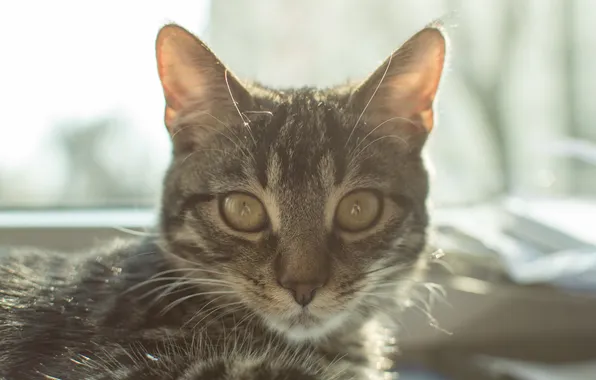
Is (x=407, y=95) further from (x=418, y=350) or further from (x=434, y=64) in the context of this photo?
(x=418, y=350)

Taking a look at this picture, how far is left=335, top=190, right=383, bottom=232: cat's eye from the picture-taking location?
835 mm

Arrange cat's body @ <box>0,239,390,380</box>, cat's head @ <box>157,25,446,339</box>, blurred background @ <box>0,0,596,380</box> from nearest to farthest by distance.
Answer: cat's body @ <box>0,239,390,380</box>, cat's head @ <box>157,25,446,339</box>, blurred background @ <box>0,0,596,380</box>

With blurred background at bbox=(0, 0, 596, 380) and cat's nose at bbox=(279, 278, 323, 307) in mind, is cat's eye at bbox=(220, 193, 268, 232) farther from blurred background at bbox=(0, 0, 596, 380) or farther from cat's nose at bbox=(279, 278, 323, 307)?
blurred background at bbox=(0, 0, 596, 380)

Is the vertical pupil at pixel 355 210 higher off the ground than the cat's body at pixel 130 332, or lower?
higher

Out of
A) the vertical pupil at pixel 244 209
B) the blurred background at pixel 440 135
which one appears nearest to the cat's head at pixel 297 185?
the vertical pupil at pixel 244 209

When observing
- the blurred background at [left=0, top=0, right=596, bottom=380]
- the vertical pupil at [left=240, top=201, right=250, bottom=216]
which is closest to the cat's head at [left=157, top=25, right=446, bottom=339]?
the vertical pupil at [left=240, top=201, right=250, bottom=216]

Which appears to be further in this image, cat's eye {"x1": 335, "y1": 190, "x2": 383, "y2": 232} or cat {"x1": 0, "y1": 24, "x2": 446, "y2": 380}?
cat's eye {"x1": 335, "y1": 190, "x2": 383, "y2": 232}

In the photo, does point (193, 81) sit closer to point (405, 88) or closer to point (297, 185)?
point (297, 185)

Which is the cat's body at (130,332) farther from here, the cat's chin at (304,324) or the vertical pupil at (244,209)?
the vertical pupil at (244,209)

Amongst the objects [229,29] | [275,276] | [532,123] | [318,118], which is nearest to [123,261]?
[275,276]

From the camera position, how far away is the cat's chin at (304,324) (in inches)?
30.5

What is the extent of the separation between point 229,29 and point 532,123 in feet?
3.30

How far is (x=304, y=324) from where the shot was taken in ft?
2.56

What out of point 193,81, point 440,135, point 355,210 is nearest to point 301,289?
point 355,210
